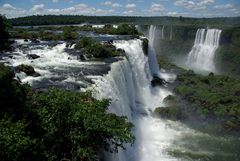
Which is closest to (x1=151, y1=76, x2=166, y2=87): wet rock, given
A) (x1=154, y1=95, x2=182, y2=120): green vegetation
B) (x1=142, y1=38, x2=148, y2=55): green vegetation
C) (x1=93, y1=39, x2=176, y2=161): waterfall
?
(x1=93, y1=39, x2=176, y2=161): waterfall

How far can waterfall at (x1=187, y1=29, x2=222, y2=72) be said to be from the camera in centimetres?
5697

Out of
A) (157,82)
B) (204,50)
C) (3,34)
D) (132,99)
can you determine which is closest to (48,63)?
(132,99)

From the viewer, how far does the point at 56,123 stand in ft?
41.1

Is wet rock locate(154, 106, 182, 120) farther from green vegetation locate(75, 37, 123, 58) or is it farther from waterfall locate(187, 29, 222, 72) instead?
waterfall locate(187, 29, 222, 72)

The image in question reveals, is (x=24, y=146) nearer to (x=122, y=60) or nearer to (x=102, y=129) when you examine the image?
(x=102, y=129)

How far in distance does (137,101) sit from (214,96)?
711 centimetres

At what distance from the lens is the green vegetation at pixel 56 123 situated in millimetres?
11578

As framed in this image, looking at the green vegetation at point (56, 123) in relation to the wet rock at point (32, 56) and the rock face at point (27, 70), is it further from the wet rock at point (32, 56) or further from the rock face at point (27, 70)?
the wet rock at point (32, 56)

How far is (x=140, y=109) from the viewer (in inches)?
1107

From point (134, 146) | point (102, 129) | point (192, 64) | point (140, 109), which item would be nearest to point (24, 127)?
point (102, 129)

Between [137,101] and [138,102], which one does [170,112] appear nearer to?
[138,102]

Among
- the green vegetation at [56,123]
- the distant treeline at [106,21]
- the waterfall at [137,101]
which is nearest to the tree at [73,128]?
the green vegetation at [56,123]

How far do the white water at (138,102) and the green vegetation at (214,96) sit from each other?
105 inches

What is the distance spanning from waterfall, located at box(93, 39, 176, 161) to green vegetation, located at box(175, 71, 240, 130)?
2.64 m
